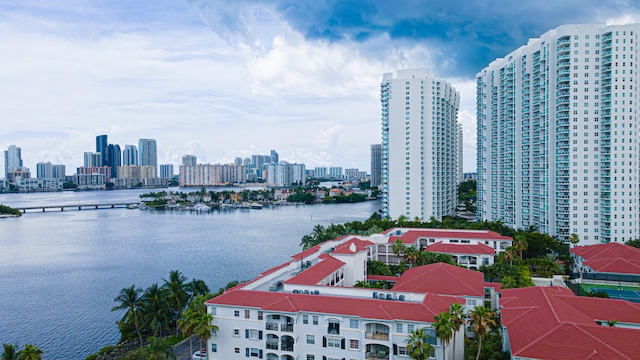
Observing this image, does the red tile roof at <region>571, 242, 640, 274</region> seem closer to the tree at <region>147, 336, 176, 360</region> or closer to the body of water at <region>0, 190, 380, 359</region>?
the body of water at <region>0, 190, 380, 359</region>

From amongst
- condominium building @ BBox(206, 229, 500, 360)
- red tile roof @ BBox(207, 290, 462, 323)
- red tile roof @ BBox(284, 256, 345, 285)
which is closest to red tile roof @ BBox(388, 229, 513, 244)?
red tile roof @ BBox(284, 256, 345, 285)

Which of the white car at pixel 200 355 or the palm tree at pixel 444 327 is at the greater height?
the palm tree at pixel 444 327

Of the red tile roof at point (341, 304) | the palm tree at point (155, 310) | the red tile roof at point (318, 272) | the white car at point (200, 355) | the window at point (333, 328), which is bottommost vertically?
the white car at point (200, 355)

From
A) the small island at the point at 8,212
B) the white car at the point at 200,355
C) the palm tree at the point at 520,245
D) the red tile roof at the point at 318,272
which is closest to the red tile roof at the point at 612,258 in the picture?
the palm tree at the point at 520,245

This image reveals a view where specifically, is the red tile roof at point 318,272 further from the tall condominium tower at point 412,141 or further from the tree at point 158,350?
the tall condominium tower at point 412,141

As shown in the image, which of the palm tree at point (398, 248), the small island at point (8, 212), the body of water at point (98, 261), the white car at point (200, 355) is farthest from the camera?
the small island at point (8, 212)

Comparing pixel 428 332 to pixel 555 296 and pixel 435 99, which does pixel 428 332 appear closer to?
pixel 555 296

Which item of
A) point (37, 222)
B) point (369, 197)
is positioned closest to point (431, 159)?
point (37, 222)

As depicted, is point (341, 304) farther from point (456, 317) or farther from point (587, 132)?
point (587, 132)
